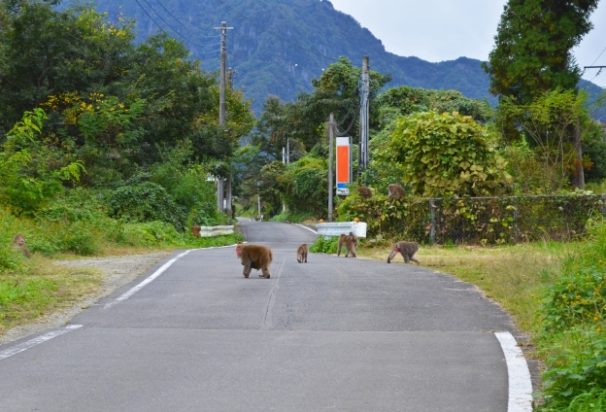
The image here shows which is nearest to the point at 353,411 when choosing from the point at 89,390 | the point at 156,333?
the point at 89,390

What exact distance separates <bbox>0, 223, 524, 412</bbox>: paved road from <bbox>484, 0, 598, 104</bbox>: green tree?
25.2 metres

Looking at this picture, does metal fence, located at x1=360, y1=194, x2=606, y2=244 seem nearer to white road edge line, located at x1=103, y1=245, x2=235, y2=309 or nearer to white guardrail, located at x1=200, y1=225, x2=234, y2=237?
white road edge line, located at x1=103, y1=245, x2=235, y2=309

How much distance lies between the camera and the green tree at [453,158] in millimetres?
26328

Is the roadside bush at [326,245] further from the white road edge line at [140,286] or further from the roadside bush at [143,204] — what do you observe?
the white road edge line at [140,286]

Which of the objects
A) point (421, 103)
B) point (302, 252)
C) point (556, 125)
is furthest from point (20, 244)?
point (421, 103)

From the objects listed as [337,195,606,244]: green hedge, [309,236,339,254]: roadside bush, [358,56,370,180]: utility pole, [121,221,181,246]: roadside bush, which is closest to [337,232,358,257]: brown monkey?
[337,195,606,244]: green hedge

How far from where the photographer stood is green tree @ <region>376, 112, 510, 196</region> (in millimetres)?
26328

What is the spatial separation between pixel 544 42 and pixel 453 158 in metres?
13.0

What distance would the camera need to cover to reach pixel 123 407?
6.34 m

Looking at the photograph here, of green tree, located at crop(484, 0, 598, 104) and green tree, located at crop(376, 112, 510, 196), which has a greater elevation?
green tree, located at crop(484, 0, 598, 104)

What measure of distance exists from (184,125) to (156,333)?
3386 cm

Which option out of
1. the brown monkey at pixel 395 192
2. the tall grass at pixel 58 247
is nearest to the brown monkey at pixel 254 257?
the tall grass at pixel 58 247

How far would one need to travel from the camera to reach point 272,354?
8.38m

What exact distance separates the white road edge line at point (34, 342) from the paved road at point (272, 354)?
0.24 feet
